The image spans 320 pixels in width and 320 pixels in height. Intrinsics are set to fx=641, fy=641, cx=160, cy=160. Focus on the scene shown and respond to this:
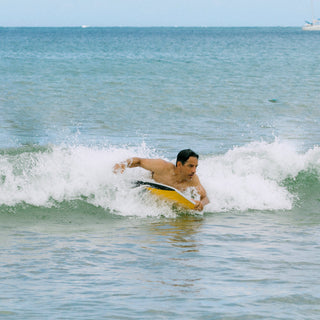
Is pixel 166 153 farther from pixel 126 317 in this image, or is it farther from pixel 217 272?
pixel 126 317

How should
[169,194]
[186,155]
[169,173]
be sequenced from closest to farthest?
1. [186,155]
2. [169,194]
3. [169,173]

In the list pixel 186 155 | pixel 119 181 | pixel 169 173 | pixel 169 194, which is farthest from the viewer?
pixel 119 181

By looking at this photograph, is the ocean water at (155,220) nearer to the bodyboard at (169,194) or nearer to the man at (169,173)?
the bodyboard at (169,194)

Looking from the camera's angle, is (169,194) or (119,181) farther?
(119,181)

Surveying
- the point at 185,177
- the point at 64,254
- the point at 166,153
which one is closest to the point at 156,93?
the point at 166,153

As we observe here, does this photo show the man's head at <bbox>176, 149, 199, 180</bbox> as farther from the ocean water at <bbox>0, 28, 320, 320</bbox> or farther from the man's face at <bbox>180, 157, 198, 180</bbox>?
the ocean water at <bbox>0, 28, 320, 320</bbox>

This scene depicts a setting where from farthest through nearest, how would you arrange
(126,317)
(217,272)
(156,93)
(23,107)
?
(156,93), (23,107), (217,272), (126,317)

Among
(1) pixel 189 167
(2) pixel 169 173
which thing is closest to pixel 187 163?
(1) pixel 189 167

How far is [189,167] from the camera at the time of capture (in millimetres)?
8117

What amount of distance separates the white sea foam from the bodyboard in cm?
15

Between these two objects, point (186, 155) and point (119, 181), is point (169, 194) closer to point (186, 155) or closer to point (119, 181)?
point (186, 155)

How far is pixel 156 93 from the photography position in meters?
24.4

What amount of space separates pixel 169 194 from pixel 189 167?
43cm

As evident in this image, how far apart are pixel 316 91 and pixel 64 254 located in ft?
69.9
